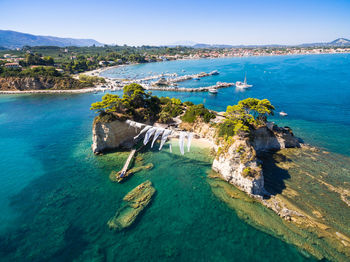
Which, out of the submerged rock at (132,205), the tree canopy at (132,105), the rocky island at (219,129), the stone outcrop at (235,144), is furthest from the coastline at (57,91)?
the submerged rock at (132,205)

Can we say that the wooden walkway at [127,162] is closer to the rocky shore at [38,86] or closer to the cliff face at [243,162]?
the cliff face at [243,162]

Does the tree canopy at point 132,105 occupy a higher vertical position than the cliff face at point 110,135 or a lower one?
higher

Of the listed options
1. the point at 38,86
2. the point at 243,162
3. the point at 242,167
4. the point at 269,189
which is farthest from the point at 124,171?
the point at 38,86

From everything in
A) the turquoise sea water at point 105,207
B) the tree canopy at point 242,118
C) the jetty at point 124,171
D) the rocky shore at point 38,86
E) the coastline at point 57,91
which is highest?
the tree canopy at point 242,118

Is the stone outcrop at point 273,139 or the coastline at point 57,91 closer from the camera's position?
the stone outcrop at point 273,139

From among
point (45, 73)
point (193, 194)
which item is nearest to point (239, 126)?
point (193, 194)

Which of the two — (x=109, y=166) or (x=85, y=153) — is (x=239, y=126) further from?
(x=85, y=153)

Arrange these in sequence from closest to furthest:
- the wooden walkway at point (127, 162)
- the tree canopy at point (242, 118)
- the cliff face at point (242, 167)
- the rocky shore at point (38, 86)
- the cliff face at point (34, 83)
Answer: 1. the cliff face at point (242, 167)
2. the tree canopy at point (242, 118)
3. the wooden walkway at point (127, 162)
4. the rocky shore at point (38, 86)
5. the cliff face at point (34, 83)
